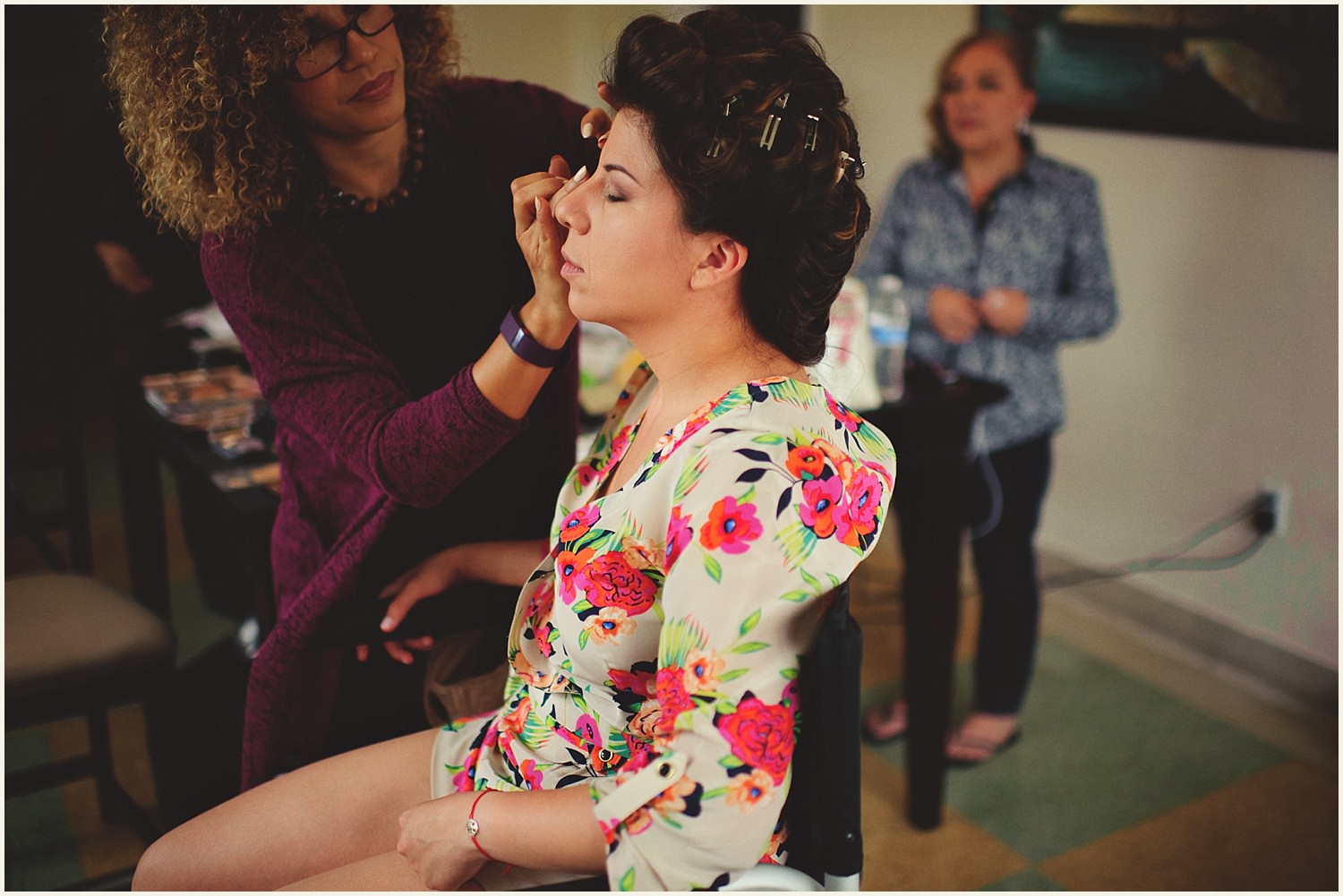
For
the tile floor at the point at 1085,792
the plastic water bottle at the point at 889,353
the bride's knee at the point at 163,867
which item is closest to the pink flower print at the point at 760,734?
the bride's knee at the point at 163,867

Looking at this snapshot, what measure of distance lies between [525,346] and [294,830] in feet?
1.81

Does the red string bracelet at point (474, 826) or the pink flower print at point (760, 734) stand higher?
the pink flower print at point (760, 734)

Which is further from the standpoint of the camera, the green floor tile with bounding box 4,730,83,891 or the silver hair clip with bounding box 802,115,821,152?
the green floor tile with bounding box 4,730,83,891

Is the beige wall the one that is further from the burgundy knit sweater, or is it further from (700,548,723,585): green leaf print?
(700,548,723,585): green leaf print

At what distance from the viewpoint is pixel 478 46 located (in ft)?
4.36

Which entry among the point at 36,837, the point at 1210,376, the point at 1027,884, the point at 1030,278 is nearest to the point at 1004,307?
the point at 1030,278

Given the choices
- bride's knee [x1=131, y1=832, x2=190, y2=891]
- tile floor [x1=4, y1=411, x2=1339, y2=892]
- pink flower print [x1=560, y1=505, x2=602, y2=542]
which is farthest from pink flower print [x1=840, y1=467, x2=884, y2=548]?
tile floor [x1=4, y1=411, x2=1339, y2=892]

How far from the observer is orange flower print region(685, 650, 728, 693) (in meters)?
0.96

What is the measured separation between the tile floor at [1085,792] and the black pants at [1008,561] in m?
0.17

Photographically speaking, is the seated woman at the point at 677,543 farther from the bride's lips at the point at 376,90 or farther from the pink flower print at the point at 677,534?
the bride's lips at the point at 376,90

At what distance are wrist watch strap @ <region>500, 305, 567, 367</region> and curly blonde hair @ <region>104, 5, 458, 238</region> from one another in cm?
26

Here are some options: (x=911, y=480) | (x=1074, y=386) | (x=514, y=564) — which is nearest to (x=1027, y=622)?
(x=911, y=480)

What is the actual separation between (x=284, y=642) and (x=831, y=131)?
0.78m

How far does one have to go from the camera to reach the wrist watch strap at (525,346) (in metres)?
1.14
